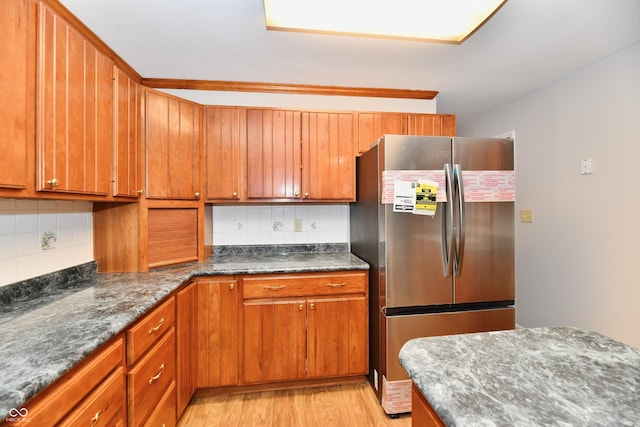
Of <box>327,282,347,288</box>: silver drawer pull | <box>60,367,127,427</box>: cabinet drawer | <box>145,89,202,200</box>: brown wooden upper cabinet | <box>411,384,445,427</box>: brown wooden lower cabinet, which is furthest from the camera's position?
<box>327,282,347,288</box>: silver drawer pull

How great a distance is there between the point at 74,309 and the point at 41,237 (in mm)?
549

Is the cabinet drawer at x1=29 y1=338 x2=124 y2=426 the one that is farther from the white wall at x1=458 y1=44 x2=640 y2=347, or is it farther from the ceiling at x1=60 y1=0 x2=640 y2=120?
the white wall at x1=458 y1=44 x2=640 y2=347

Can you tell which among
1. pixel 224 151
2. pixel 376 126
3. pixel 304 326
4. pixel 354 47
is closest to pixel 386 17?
pixel 354 47

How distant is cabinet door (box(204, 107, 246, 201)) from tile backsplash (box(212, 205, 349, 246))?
0.33 m

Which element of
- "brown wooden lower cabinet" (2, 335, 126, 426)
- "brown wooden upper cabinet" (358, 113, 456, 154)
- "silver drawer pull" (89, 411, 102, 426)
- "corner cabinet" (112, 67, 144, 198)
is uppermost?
"brown wooden upper cabinet" (358, 113, 456, 154)

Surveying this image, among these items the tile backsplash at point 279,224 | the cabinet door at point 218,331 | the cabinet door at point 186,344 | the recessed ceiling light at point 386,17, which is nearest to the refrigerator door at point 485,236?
the recessed ceiling light at point 386,17

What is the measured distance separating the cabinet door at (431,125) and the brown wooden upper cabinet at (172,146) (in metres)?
1.76

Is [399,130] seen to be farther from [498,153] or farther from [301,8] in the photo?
[301,8]

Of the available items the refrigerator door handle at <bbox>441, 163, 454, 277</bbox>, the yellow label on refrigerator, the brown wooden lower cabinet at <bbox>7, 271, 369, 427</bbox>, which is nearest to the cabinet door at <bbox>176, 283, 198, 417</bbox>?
the brown wooden lower cabinet at <bbox>7, 271, 369, 427</bbox>

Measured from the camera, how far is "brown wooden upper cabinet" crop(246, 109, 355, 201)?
218cm

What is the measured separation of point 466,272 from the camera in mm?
1767

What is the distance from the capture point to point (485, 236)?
5.83ft

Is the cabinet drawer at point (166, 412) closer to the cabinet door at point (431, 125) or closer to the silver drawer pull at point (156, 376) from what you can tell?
the silver drawer pull at point (156, 376)

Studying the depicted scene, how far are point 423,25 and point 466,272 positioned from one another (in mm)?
1464
